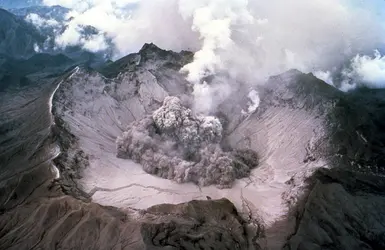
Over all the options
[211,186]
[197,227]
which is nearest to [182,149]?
[211,186]

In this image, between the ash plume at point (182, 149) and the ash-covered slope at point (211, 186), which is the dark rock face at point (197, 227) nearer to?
the ash-covered slope at point (211, 186)

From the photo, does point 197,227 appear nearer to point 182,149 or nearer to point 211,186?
point 211,186

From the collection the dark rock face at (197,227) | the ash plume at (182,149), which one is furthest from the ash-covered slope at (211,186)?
the ash plume at (182,149)

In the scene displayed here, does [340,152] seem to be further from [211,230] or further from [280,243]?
[211,230]

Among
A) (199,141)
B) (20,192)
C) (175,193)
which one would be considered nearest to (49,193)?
(20,192)

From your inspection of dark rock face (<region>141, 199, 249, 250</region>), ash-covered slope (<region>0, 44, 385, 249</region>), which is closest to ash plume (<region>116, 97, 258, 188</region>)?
ash-covered slope (<region>0, 44, 385, 249</region>)

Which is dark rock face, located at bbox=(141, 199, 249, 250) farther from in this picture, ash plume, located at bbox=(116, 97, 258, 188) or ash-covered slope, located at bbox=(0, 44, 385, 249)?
ash plume, located at bbox=(116, 97, 258, 188)
